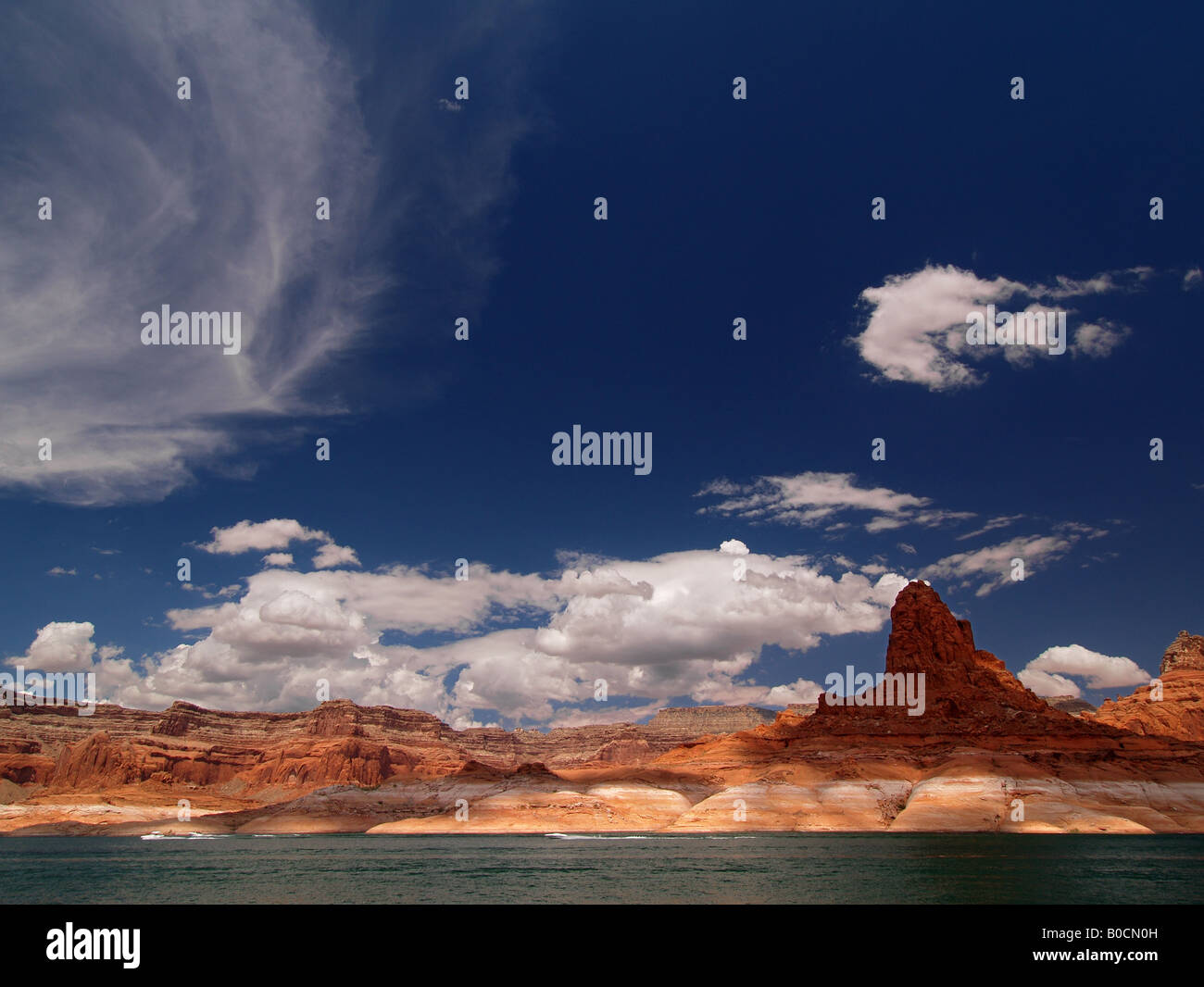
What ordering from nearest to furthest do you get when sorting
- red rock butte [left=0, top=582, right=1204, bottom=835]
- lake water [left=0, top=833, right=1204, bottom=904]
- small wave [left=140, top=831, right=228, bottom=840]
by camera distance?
lake water [left=0, top=833, right=1204, bottom=904], red rock butte [left=0, top=582, right=1204, bottom=835], small wave [left=140, top=831, right=228, bottom=840]

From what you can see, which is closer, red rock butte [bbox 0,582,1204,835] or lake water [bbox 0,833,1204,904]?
lake water [bbox 0,833,1204,904]

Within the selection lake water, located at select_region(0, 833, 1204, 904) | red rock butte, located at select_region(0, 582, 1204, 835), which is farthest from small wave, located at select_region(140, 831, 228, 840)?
lake water, located at select_region(0, 833, 1204, 904)

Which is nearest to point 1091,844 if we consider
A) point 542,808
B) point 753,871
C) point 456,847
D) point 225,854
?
point 753,871

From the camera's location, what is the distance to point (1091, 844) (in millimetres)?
102188

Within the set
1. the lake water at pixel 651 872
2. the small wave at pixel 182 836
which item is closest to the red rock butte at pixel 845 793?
the small wave at pixel 182 836

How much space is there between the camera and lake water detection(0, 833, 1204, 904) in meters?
53.4

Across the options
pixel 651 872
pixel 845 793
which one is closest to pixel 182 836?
pixel 845 793

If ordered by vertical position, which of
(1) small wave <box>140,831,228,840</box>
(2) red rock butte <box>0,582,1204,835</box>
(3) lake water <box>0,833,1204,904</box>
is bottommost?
(1) small wave <box>140,831,228,840</box>

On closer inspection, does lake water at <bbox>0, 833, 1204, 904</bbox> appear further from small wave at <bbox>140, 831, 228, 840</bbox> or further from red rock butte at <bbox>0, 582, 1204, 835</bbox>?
small wave at <bbox>140, 831, 228, 840</bbox>

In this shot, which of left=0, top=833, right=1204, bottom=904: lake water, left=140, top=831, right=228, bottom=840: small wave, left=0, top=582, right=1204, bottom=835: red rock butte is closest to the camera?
left=0, top=833, right=1204, bottom=904: lake water

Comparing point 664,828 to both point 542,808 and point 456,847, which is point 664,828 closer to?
point 542,808
